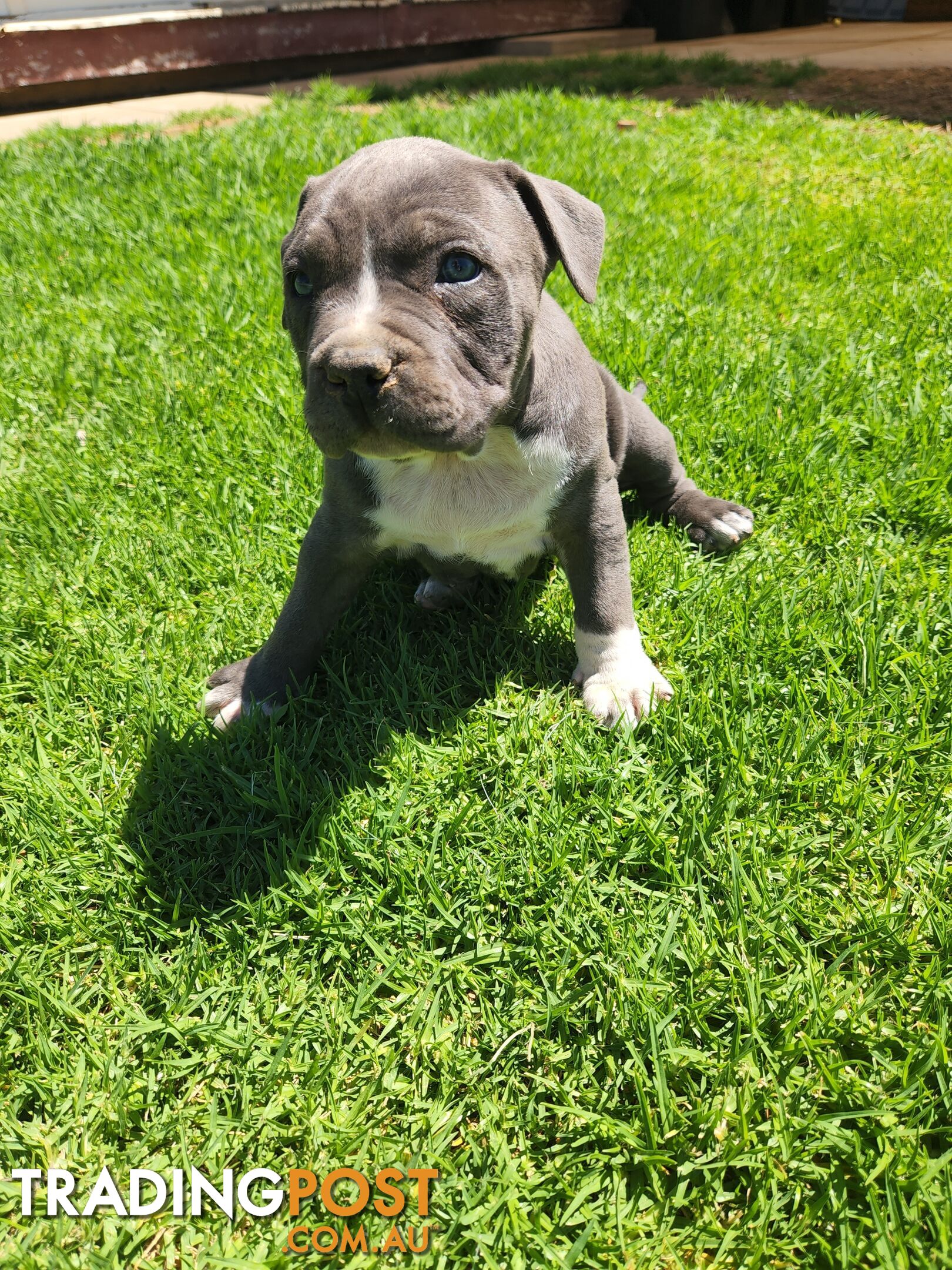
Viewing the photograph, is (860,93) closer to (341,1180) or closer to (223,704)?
(223,704)

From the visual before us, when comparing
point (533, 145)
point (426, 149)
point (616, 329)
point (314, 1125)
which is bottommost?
point (314, 1125)

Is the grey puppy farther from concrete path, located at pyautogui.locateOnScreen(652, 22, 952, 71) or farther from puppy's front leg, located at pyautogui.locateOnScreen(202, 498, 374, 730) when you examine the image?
concrete path, located at pyautogui.locateOnScreen(652, 22, 952, 71)

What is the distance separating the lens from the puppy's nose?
2.31 m

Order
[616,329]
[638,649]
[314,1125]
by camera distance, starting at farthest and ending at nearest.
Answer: [616,329]
[638,649]
[314,1125]

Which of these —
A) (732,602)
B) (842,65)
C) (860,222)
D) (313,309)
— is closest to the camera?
(313,309)

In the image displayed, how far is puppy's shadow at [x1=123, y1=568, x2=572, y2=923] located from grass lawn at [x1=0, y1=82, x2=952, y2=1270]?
0.05ft

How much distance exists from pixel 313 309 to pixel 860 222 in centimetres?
514

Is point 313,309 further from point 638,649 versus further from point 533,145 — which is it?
point 533,145

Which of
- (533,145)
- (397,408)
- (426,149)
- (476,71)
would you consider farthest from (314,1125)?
(476,71)

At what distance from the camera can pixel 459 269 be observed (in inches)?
101

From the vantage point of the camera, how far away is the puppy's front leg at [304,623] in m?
3.12

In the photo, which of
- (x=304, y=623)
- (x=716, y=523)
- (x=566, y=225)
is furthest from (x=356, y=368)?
(x=716, y=523)

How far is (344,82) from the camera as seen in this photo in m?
11.5

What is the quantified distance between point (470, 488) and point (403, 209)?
82cm
